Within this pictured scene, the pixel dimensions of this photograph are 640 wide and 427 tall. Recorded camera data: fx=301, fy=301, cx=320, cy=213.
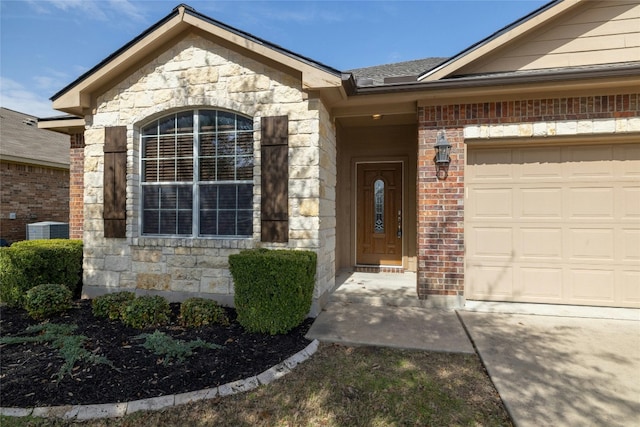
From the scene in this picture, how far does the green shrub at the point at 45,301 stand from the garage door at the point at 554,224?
620cm

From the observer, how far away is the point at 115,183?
16.4 ft

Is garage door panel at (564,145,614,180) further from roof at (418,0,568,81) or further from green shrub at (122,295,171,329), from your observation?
green shrub at (122,295,171,329)

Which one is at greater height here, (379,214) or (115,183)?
(115,183)

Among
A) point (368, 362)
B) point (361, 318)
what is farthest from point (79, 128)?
point (368, 362)

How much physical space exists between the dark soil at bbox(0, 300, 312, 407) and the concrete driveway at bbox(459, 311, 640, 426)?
2.07 metres

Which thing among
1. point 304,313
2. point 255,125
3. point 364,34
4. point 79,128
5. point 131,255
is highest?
point 364,34

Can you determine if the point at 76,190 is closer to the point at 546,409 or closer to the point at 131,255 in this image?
the point at 131,255

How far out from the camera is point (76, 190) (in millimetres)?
6281

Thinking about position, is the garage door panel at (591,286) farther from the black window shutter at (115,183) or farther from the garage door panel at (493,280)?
the black window shutter at (115,183)

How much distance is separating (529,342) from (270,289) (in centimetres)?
309

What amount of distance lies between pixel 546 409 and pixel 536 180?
3481mm

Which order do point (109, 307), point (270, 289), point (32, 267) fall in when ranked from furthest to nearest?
point (32, 267) → point (109, 307) → point (270, 289)

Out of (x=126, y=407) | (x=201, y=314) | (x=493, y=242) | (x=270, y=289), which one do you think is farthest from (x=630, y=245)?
(x=126, y=407)

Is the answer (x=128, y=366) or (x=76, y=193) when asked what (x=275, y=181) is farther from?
(x=76, y=193)
